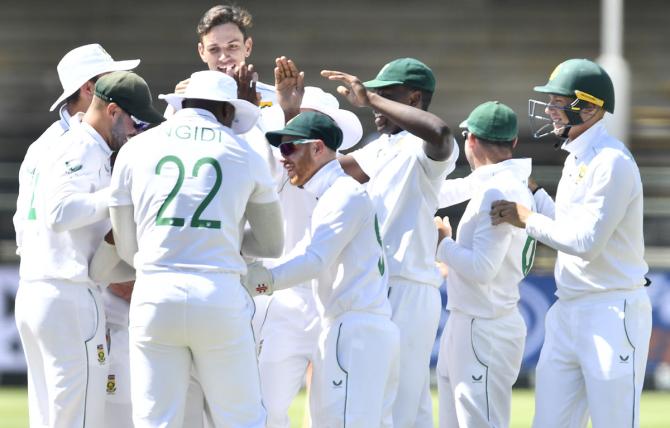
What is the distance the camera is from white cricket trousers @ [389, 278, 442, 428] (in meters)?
6.04

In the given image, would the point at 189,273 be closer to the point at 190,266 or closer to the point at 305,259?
the point at 190,266

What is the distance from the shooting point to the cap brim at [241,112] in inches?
218

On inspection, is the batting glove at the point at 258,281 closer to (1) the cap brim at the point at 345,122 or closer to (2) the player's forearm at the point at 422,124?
(2) the player's forearm at the point at 422,124

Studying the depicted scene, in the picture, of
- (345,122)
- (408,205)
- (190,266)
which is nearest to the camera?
(190,266)

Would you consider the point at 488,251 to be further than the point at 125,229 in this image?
Yes

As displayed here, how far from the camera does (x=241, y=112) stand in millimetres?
5637

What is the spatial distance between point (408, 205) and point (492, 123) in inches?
29.2

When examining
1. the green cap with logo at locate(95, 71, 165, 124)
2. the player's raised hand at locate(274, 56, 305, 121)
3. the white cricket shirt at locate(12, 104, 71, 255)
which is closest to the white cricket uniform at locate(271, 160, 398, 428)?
the player's raised hand at locate(274, 56, 305, 121)

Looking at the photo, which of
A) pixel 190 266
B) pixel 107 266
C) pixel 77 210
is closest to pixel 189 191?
pixel 190 266

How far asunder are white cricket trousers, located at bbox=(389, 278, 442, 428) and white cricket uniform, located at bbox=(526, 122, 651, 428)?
56 centimetres

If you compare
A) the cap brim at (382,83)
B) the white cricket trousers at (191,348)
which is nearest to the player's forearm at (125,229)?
the white cricket trousers at (191,348)

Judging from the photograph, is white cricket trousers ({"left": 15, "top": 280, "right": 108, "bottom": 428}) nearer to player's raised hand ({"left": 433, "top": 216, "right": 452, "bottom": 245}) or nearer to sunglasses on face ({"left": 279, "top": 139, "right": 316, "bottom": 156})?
sunglasses on face ({"left": 279, "top": 139, "right": 316, "bottom": 156})

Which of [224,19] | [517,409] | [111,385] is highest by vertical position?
[224,19]

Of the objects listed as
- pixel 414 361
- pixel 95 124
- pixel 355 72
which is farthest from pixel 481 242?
pixel 355 72
